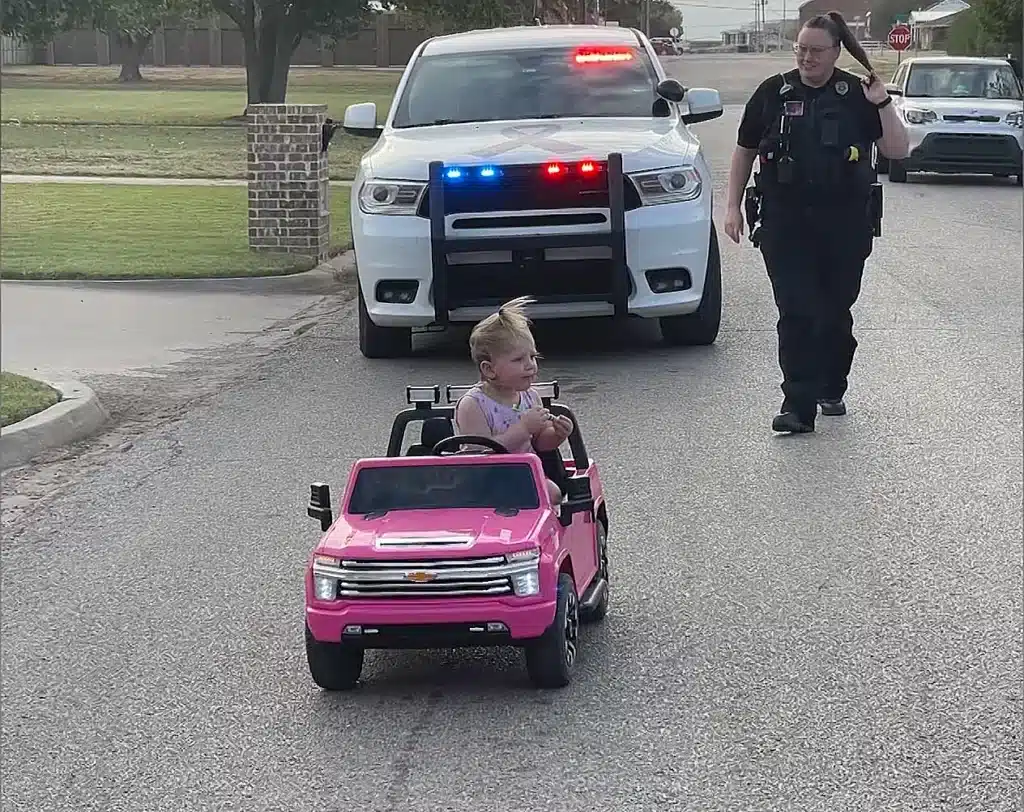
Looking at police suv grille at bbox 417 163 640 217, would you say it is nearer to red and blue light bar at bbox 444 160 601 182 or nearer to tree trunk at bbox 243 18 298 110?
red and blue light bar at bbox 444 160 601 182

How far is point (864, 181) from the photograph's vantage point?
11.9ft

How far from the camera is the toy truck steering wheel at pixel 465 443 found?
12.2ft

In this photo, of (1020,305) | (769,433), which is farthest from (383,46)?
(769,433)

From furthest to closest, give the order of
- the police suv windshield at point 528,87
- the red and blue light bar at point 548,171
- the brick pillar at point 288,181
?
the brick pillar at point 288,181, the police suv windshield at point 528,87, the red and blue light bar at point 548,171

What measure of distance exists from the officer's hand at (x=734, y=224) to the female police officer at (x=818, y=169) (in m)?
0.01

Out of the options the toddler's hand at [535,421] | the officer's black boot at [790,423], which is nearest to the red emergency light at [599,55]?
the officer's black boot at [790,423]

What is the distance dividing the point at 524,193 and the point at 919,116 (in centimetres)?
1804

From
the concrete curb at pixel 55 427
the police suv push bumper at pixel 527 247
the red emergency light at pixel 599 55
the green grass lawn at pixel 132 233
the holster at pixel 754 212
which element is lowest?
the concrete curb at pixel 55 427

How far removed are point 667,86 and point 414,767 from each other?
134 inches

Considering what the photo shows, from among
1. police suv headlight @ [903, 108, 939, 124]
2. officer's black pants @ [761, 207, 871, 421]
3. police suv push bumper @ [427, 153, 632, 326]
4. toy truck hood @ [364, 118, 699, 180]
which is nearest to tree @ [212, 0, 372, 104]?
police suv headlight @ [903, 108, 939, 124]

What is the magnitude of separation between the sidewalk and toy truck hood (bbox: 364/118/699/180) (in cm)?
1775

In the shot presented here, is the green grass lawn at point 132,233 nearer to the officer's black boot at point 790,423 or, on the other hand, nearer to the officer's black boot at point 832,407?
the officer's black boot at point 832,407

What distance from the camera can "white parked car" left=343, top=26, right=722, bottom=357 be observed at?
5914 millimetres

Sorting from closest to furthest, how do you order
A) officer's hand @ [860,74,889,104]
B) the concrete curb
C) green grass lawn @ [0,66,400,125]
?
officer's hand @ [860,74,889,104]
the concrete curb
green grass lawn @ [0,66,400,125]
